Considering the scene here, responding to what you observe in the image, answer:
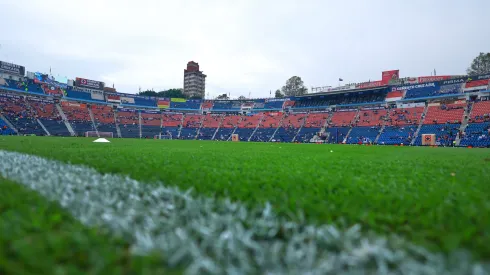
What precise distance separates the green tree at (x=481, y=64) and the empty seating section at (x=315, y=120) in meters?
28.6

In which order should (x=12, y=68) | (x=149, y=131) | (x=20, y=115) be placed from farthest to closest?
1. (x=149, y=131)
2. (x=12, y=68)
3. (x=20, y=115)

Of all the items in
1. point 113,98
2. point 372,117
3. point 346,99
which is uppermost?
point 346,99

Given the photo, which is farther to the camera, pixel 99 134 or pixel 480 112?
pixel 99 134

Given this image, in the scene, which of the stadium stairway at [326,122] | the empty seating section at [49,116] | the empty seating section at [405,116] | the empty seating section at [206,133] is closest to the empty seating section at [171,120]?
the empty seating section at [206,133]

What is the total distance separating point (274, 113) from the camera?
46.8m

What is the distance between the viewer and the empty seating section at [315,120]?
130 ft

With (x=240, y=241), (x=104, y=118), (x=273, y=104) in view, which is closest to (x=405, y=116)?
(x=273, y=104)

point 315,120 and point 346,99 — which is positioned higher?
point 346,99

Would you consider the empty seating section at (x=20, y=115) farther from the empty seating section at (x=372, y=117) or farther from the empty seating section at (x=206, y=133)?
the empty seating section at (x=372, y=117)

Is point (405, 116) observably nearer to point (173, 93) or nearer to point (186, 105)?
point (186, 105)

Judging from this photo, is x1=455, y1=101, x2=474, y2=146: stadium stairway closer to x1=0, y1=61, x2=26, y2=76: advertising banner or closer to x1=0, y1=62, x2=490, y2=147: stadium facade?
x1=0, y1=62, x2=490, y2=147: stadium facade

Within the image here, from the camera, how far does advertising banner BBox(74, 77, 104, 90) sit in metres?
48.0

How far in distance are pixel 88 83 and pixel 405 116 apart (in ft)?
181

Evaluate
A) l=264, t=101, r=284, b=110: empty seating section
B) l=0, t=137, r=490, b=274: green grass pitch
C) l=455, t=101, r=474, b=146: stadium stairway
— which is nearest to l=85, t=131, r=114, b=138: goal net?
l=264, t=101, r=284, b=110: empty seating section
